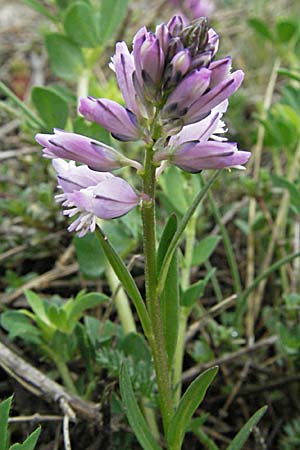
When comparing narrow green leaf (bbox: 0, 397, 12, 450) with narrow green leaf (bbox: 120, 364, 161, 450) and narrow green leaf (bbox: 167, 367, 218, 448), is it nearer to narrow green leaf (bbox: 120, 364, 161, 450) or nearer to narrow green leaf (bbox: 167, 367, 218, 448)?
narrow green leaf (bbox: 120, 364, 161, 450)

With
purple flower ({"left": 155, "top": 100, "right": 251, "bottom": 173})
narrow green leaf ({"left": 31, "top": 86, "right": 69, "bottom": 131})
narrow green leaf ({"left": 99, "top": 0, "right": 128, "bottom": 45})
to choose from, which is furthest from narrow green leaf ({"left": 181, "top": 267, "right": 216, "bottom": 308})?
narrow green leaf ({"left": 99, "top": 0, "right": 128, "bottom": 45})

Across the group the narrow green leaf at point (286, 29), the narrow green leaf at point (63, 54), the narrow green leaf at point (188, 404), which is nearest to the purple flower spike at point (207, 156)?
the narrow green leaf at point (188, 404)

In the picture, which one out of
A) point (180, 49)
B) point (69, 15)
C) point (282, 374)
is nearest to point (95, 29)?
point (69, 15)

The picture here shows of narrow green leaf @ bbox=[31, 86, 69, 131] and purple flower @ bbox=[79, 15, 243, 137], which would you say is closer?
purple flower @ bbox=[79, 15, 243, 137]

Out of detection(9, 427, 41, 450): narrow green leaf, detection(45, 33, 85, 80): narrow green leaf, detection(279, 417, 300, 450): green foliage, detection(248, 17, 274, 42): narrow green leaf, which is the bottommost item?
detection(279, 417, 300, 450): green foliage

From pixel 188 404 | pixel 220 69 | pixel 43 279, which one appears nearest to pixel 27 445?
pixel 188 404

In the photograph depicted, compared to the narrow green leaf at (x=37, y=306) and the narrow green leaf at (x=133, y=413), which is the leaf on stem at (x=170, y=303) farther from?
the narrow green leaf at (x=37, y=306)

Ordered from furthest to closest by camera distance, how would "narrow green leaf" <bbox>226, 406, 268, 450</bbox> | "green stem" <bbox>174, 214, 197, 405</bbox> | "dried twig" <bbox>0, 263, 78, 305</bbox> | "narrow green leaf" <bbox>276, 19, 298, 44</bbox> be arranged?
"narrow green leaf" <bbox>276, 19, 298, 44</bbox>
"dried twig" <bbox>0, 263, 78, 305</bbox>
"green stem" <bbox>174, 214, 197, 405</bbox>
"narrow green leaf" <bbox>226, 406, 268, 450</bbox>
